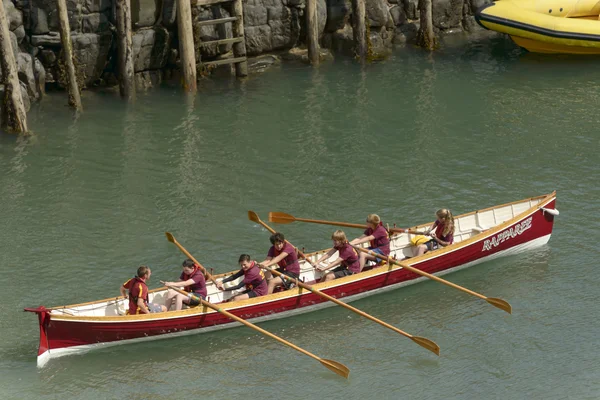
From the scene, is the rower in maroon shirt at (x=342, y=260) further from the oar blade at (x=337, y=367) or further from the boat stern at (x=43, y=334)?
the boat stern at (x=43, y=334)

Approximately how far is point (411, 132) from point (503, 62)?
22.8 ft

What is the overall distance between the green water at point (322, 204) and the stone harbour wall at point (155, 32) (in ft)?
2.62

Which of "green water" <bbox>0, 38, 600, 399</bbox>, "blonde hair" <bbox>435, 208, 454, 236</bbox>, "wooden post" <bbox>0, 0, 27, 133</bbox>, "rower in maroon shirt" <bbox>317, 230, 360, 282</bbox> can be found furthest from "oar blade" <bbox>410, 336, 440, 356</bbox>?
"wooden post" <bbox>0, 0, 27, 133</bbox>

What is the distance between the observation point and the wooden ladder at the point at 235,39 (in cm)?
2675

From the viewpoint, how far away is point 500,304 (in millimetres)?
16250

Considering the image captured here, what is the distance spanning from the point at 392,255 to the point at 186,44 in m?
10.5

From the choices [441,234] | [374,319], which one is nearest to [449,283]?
[441,234]

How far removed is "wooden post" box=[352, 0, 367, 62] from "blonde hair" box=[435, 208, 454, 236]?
1244 cm

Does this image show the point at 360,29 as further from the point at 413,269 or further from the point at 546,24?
the point at 413,269

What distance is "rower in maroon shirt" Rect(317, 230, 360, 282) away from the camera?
55.5 feet

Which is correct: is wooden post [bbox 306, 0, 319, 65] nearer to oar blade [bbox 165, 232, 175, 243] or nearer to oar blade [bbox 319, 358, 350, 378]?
oar blade [bbox 165, 232, 175, 243]

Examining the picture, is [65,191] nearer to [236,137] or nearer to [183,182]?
[183,182]

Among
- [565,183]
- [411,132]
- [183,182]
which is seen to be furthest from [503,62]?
[183,182]

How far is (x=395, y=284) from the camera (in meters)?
17.4
